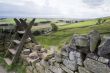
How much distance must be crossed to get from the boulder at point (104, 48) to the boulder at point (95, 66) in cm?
23

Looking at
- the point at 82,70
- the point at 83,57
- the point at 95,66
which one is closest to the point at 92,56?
the point at 95,66

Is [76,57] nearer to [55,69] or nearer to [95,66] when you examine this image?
[95,66]

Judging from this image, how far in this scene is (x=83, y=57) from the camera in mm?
4660

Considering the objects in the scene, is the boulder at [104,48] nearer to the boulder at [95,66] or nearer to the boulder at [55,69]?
the boulder at [95,66]

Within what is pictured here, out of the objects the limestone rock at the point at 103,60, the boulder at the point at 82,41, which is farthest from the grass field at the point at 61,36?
the limestone rock at the point at 103,60

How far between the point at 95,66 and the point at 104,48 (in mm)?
494

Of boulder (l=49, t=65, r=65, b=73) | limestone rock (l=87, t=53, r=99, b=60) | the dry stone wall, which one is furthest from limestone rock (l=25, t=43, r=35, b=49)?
limestone rock (l=87, t=53, r=99, b=60)

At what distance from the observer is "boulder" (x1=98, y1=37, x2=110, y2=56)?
3745mm

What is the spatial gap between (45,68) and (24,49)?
2.57 m

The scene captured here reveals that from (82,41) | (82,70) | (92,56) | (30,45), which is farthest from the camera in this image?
(30,45)

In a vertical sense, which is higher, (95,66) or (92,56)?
(92,56)

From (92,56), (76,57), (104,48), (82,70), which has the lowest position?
(82,70)

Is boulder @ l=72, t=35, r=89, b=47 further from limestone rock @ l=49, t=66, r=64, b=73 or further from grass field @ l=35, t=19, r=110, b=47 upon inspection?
grass field @ l=35, t=19, r=110, b=47

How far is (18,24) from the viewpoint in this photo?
9.94 m
